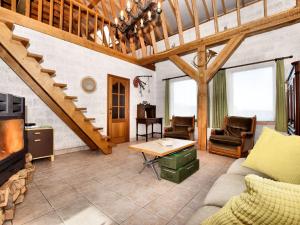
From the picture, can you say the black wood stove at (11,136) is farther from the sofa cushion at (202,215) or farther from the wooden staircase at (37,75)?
the sofa cushion at (202,215)

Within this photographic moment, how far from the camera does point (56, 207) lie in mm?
1700

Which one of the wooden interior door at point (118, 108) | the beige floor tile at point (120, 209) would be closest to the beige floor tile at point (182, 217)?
the beige floor tile at point (120, 209)

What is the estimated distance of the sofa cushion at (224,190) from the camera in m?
1.11

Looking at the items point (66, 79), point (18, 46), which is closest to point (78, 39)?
point (66, 79)

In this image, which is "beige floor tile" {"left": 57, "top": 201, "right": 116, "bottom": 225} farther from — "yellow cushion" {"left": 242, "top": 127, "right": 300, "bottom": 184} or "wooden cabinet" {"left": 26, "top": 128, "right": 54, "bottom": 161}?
"wooden cabinet" {"left": 26, "top": 128, "right": 54, "bottom": 161}

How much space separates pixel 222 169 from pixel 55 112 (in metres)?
3.49

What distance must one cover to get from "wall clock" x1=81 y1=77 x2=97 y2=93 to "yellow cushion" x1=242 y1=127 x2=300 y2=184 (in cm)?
378

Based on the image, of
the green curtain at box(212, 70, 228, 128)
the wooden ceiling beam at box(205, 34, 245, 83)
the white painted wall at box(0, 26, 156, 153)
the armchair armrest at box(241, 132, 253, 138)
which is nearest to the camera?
the white painted wall at box(0, 26, 156, 153)

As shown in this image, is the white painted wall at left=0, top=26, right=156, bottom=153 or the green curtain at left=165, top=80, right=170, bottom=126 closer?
the white painted wall at left=0, top=26, right=156, bottom=153

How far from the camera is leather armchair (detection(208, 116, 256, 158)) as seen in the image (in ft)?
11.1

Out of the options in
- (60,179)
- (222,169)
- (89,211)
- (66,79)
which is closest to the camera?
(89,211)

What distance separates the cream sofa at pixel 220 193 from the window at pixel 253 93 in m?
3.30

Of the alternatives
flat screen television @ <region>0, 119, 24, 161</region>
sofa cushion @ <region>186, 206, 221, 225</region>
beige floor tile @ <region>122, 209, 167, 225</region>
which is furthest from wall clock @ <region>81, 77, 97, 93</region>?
sofa cushion @ <region>186, 206, 221, 225</region>

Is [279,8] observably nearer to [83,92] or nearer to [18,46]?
[83,92]
